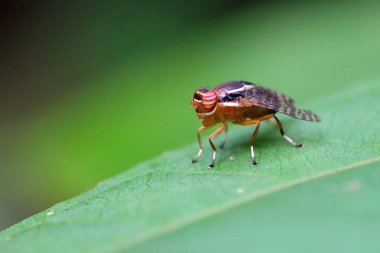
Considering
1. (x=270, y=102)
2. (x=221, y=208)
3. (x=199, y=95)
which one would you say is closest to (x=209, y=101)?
(x=199, y=95)

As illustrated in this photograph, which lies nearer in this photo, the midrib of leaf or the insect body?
the midrib of leaf

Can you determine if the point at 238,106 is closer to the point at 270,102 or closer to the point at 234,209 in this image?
the point at 270,102

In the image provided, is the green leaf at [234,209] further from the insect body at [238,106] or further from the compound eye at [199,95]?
the compound eye at [199,95]

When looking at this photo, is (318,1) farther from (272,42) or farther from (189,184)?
(189,184)

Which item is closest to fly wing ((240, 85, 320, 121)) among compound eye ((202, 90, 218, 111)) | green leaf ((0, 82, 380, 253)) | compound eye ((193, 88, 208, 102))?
compound eye ((202, 90, 218, 111))

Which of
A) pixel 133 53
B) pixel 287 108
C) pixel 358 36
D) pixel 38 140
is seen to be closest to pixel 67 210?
pixel 287 108

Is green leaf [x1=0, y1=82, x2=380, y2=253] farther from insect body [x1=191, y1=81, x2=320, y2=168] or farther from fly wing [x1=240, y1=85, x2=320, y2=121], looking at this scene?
insect body [x1=191, y1=81, x2=320, y2=168]

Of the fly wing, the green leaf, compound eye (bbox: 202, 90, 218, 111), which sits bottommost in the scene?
the green leaf
